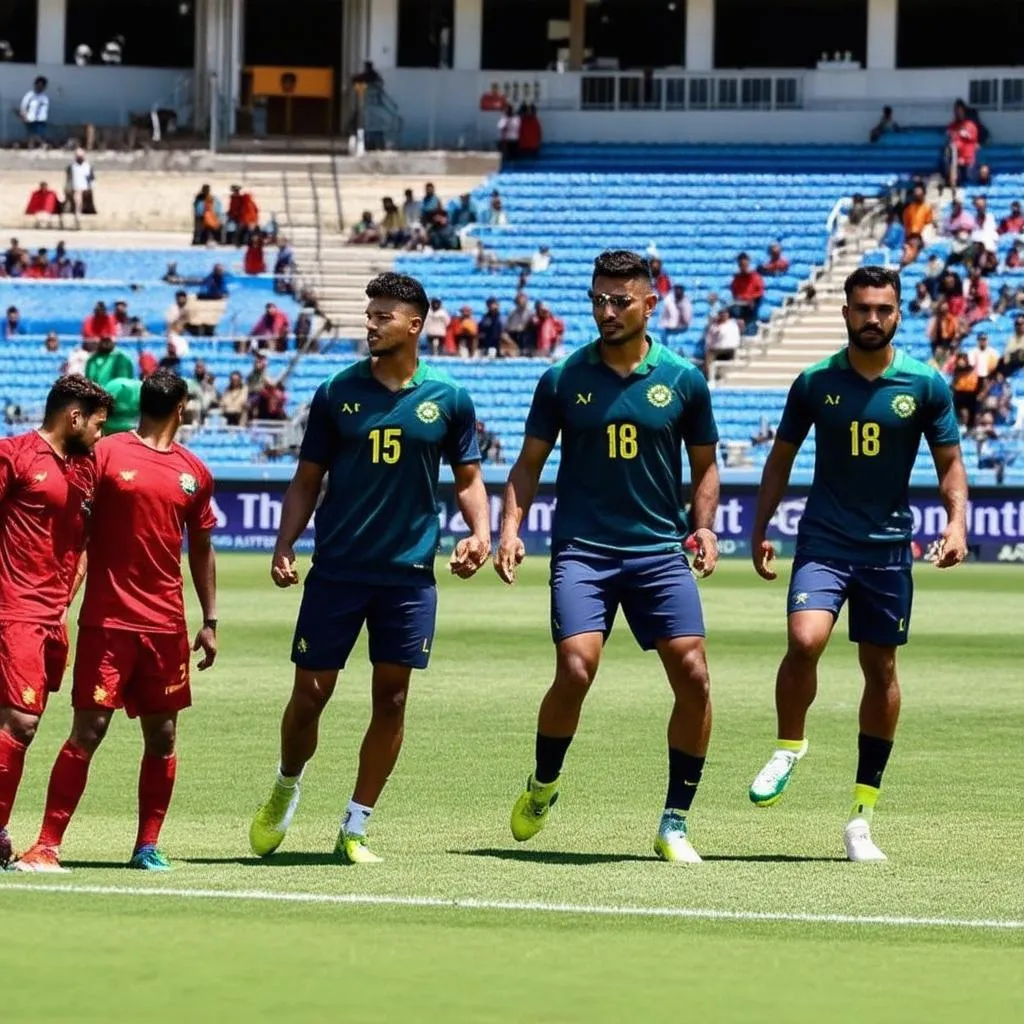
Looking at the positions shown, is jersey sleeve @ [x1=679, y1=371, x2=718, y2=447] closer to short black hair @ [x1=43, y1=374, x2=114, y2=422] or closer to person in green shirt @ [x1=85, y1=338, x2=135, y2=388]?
short black hair @ [x1=43, y1=374, x2=114, y2=422]

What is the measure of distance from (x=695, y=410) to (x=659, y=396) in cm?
17

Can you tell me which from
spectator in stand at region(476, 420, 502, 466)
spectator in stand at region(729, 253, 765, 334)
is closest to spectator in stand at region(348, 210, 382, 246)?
spectator in stand at region(729, 253, 765, 334)

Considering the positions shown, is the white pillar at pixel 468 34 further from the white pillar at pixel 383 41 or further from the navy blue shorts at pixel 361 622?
the navy blue shorts at pixel 361 622

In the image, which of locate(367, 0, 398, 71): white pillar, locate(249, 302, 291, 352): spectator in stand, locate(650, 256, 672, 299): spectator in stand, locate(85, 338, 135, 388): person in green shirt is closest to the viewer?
locate(85, 338, 135, 388): person in green shirt

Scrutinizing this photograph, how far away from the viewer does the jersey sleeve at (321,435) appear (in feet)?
30.8

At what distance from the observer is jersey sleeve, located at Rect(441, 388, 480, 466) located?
372 inches

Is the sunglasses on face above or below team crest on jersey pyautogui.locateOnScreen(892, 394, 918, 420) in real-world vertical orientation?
above

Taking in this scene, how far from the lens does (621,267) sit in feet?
31.1

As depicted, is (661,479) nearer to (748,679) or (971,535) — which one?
(748,679)

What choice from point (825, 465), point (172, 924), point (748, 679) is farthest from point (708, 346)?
point (172, 924)

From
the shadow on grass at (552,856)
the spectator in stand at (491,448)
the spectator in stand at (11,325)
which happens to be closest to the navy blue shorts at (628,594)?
the shadow on grass at (552,856)

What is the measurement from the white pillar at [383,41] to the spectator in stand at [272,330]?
11316 mm

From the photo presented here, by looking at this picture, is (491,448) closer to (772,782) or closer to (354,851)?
(772,782)

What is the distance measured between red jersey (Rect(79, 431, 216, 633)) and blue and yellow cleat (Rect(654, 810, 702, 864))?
2003 mm
